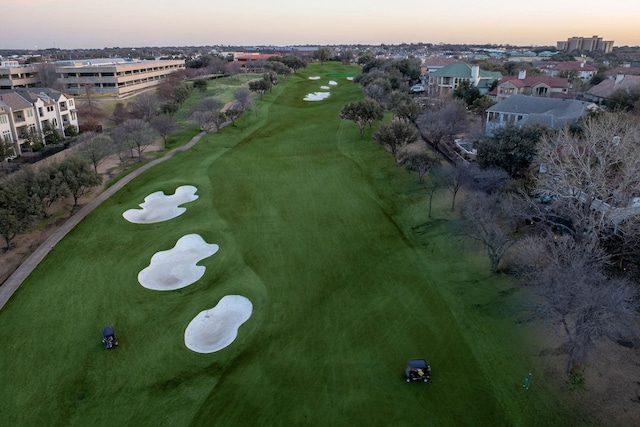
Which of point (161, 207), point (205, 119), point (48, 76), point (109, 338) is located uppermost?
point (48, 76)

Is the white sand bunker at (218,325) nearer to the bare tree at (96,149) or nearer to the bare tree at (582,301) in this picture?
the bare tree at (582,301)

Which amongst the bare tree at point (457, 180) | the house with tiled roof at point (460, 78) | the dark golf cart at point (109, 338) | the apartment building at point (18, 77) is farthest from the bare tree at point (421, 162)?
the apartment building at point (18, 77)

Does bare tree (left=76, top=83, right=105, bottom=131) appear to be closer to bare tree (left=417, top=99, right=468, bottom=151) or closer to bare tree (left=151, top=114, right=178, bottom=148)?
bare tree (left=151, top=114, right=178, bottom=148)

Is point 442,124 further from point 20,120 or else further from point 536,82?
point 20,120

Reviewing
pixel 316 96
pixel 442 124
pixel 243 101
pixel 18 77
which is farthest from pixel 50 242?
pixel 18 77

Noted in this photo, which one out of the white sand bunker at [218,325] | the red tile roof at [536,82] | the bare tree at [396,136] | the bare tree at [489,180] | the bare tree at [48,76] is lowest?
A: the white sand bunker at [218,325]

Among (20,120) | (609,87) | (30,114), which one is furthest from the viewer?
(609,87)

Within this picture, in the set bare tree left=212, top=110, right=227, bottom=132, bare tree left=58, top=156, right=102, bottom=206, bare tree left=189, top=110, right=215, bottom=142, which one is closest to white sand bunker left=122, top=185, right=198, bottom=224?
bare tree left=58, top=156, right=102, bottom=206
